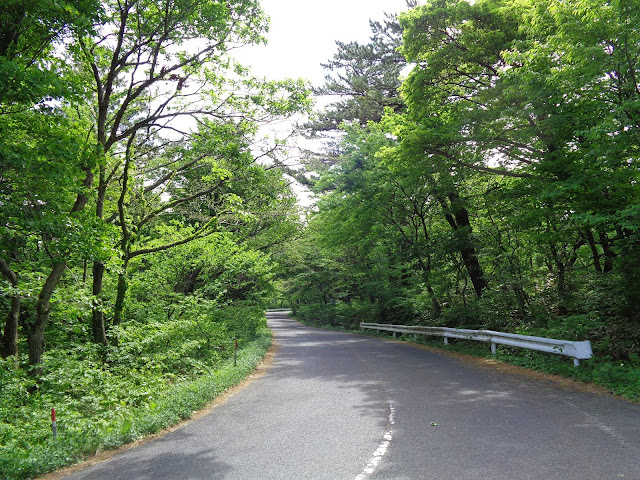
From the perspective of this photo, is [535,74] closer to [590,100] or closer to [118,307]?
[590,100]

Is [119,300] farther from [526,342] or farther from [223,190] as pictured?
[526,342]

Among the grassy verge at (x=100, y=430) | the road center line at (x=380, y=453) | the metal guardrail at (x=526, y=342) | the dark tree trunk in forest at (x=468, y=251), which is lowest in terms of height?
the grassy verge at (x=100, y=430)

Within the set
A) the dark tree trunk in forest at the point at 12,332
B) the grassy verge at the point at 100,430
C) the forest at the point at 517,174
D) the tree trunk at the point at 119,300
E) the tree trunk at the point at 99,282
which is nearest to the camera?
the grassy verge at the point at 100,430

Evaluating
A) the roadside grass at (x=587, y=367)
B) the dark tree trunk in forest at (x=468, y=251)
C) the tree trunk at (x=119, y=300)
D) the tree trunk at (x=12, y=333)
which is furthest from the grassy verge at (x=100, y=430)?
the dark tree trunk in forest at (x=468, y=251)

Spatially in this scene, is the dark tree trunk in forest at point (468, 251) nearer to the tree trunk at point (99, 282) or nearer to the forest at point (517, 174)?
the forest at point (517, 174)

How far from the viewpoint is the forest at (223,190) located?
283 inches

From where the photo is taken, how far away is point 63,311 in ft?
29.9

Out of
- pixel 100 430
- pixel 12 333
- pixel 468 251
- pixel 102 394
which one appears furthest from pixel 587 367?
pixel 12 333

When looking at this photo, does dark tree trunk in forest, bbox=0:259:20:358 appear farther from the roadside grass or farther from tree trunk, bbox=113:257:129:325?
the roadside grass

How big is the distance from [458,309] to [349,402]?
33.5ft

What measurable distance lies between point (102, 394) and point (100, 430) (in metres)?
2.58

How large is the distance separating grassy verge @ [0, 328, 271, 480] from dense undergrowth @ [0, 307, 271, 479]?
11mm

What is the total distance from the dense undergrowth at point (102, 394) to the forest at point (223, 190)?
48 mm

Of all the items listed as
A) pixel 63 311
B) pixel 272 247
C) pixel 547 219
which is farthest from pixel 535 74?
pixel 272 247
